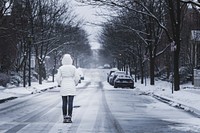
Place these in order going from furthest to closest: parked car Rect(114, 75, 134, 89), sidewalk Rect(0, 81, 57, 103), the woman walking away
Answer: parked car Rect(114, 75, 134, 89) < sidewalk Rect(0, 81, 57, 103) < the woman walking away

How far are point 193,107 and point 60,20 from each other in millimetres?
35860

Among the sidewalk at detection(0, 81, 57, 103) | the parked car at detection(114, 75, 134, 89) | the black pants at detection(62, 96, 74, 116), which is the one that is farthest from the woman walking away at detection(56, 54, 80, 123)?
the parked car at detection(114, 75, 134, 89)

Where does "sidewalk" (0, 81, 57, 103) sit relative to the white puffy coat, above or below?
below

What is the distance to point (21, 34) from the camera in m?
35.9

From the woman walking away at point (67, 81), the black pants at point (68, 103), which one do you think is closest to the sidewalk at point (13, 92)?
the black pants at point (68, 103)

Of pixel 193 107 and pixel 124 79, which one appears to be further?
pixel 124 79

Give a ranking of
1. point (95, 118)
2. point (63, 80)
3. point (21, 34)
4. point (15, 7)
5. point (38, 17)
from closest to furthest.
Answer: point (63, 80) < point (95, 118) < point (15, 7) < point (21, 34) < point (38, 17)

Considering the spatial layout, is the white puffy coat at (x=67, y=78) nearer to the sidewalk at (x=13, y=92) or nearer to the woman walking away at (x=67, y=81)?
the woman walking away at (x=67, y=81)

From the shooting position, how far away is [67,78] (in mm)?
11602

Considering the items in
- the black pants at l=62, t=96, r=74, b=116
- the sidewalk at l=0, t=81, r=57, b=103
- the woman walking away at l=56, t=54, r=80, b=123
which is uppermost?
the woman walking away at l=56, t=54, r=80, b=123

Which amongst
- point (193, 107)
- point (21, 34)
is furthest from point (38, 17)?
point (193, 107)

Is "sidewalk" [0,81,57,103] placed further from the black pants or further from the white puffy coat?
the white puffy coat

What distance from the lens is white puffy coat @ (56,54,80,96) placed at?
11.5 metres

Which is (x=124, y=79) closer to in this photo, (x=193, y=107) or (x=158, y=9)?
(x=158, y=9)
